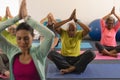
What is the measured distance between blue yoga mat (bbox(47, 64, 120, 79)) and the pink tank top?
5.08 feet

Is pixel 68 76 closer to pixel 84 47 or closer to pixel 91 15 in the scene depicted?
pixel 84 47

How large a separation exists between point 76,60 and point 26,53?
1930 millimetres

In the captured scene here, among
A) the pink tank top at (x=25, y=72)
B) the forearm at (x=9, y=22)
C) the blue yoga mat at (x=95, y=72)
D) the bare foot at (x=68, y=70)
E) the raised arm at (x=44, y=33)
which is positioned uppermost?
the forearm at (x=9, y=22)

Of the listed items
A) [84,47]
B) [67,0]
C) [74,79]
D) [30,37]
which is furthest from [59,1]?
[30,37]

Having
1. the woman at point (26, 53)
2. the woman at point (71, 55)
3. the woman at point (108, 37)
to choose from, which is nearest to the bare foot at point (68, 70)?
the woman at point (71, 55)

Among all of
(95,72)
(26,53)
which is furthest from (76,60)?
(26,53)

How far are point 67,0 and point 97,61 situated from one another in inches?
113

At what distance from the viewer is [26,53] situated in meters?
1.92

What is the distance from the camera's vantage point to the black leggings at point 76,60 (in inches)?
144

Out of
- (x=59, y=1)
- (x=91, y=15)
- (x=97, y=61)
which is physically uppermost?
(x=59, y=1)

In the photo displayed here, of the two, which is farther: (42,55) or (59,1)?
(59,1)

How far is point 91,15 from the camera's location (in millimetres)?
6848

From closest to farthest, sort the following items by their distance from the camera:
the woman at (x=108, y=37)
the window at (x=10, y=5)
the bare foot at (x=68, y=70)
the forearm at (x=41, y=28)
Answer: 1. the forearm at (x=41, y=28)
2. the bare foot at (x=68, y=70)
3. the woman at (x=108, y=37)
4. the window at (x=10, y=5)

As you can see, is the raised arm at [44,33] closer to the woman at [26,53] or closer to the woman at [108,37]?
the woman at [26,53]
